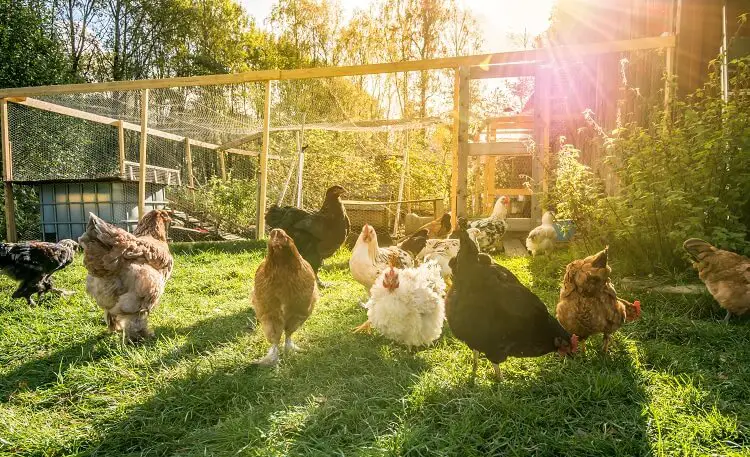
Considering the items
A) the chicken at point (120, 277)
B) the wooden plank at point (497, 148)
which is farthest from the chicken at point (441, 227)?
the chicken at point (120, 277)

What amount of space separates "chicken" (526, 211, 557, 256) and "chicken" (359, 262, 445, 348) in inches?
133

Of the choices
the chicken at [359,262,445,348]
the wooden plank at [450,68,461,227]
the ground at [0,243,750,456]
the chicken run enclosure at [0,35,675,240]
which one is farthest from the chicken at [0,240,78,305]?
the wooden plank at [450,68,461,227]

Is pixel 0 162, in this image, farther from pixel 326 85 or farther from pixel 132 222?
pixel 326 85

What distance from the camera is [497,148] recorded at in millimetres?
6934

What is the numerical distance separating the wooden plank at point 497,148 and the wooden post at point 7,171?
8.07 m

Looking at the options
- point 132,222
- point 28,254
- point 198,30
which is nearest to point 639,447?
point 28,254

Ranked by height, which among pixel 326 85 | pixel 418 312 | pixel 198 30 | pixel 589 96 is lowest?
pixel 418 312

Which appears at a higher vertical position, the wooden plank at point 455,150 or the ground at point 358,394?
the wooden plank at point 455,150

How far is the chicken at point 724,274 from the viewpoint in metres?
3.33

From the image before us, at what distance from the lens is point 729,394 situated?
7.56 feet

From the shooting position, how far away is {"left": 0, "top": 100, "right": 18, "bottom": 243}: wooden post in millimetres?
7641

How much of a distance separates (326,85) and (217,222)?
545cm

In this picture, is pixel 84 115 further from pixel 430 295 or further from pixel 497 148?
pixel 430 295

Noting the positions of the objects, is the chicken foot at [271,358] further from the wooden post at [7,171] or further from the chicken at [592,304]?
the wooden post at [7,171]
